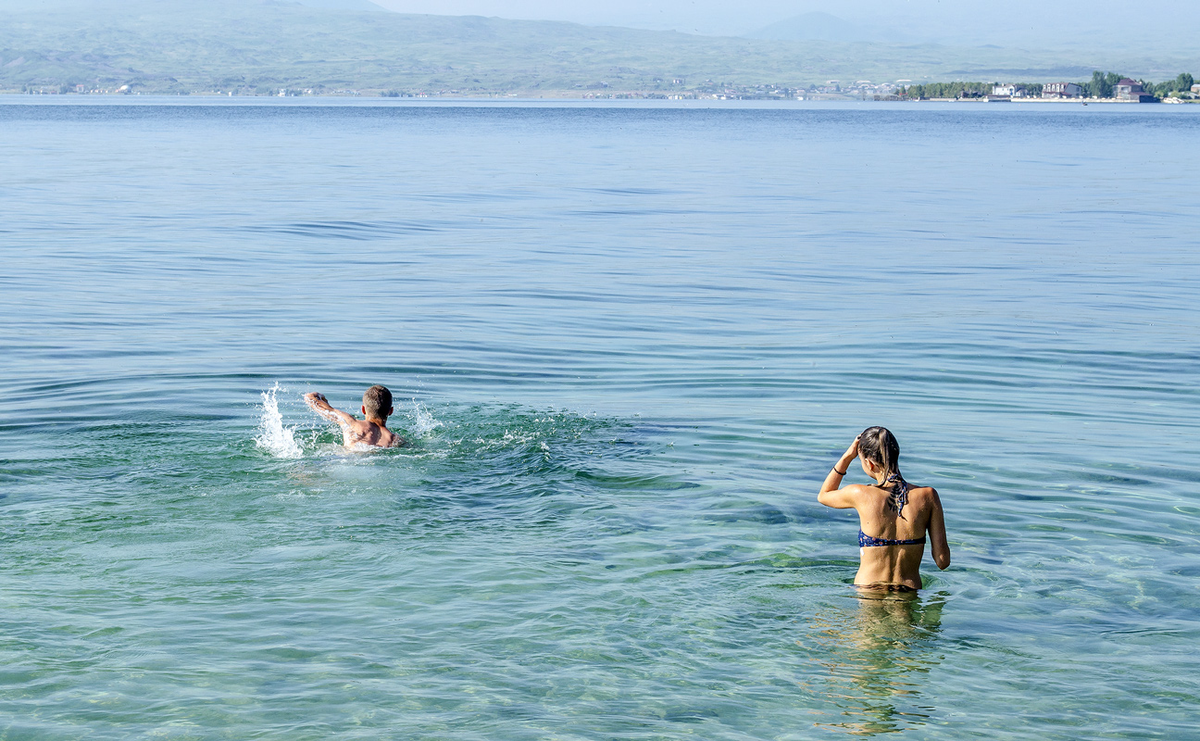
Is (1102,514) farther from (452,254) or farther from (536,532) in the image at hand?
(452,254)

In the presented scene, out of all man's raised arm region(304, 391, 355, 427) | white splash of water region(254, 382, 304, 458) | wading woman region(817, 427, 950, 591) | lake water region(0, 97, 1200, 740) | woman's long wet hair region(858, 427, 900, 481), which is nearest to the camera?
lake water region(0, 97, 1200, 740)

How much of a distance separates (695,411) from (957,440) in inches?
134

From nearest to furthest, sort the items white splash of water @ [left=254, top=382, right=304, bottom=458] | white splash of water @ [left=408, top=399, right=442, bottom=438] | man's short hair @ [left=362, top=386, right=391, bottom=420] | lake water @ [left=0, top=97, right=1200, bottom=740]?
lake water @ [left=0, top=97, right=1200, bottom=740] → man's short hair @ [left=362, top=386, right=391, bottom=420] → white splash of water @ [left=254, top=382, right=304, bottom=458] → white splash of water @ [left=408, top=399, right=442, bottom=438]

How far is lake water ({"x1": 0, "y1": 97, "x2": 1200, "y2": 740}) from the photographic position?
837 cm

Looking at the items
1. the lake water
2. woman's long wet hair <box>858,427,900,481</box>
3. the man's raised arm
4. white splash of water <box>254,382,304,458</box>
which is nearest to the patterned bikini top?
woman's long wet hair <box>858,427,900,481</box>

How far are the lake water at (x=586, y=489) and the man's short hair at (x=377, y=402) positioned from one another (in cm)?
63

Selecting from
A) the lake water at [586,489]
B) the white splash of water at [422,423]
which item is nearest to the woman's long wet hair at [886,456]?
the lake water at [586,489]

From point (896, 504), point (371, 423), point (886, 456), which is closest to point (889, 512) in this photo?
point (896, 504)

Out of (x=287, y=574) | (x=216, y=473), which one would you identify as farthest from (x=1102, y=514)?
(x=216, y=473)

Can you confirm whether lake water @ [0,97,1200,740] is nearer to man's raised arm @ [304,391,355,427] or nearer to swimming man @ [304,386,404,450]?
swimming man @ [304,386,404,450]

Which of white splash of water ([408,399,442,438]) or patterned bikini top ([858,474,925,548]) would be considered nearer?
patterned bikini top ([858,474,925,548])

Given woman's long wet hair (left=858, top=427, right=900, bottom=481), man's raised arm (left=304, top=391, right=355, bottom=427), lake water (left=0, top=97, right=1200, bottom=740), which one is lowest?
lake water (left=0, top=97, right=1200, bottom=740)

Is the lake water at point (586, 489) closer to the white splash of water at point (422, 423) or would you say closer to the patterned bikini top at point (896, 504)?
the white splash of water at point (422, 423)

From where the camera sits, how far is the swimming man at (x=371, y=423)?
13070 millimetres
